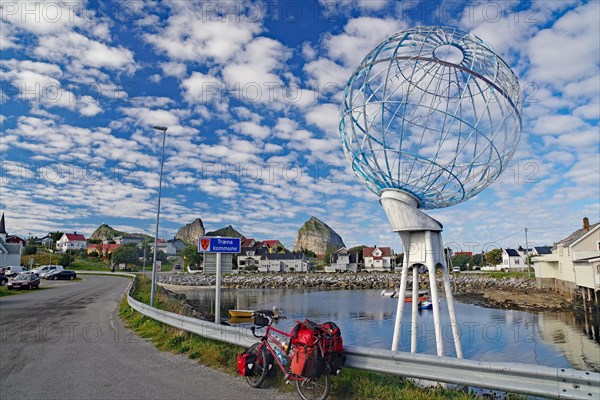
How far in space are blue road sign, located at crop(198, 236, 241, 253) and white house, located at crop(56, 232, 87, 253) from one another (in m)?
152

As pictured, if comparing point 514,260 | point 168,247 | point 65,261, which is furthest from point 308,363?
point 168,247

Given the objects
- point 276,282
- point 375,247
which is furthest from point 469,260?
point 276,282

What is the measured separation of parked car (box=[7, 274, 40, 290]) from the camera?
33281 mm

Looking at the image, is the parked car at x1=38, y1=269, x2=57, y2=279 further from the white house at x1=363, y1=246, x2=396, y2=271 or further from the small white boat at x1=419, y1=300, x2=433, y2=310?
the white house at x1=363, y1=246, x2=396, y2=271

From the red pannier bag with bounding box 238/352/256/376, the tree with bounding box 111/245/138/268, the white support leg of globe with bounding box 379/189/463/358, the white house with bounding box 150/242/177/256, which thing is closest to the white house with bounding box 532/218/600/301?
the white support leg of globe with bounding box 379/189/463/358

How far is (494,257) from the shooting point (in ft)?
373

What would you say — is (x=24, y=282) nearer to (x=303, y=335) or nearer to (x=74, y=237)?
(x=303, y=335)

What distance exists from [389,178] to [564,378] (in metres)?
6.62

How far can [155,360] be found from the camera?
28.8 ft

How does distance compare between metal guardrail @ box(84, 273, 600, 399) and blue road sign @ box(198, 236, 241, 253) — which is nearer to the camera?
metal guardrail @ box(84, 273, 600, 399)

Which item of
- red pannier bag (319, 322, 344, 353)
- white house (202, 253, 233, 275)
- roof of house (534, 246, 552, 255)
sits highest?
roof of house (534, 246, 552, 255)

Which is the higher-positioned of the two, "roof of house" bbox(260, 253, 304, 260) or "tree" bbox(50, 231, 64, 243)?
"tree" bbox(50, 231, 64, 243)

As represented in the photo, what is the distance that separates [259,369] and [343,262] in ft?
385

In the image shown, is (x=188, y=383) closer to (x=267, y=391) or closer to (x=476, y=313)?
(x=267, y=391)
